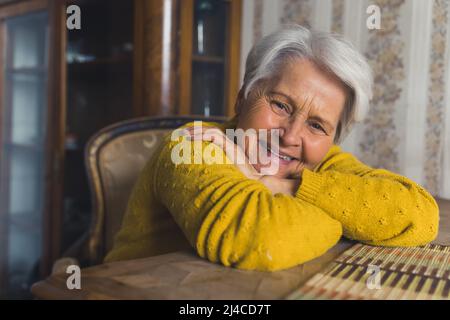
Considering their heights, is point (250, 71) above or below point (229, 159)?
above

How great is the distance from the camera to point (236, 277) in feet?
2.14

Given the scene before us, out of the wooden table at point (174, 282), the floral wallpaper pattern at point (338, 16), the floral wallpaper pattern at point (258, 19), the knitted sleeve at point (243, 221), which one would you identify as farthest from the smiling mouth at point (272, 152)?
the floral wallpaper pattern at point (258, 19)

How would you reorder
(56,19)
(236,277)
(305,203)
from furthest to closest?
1. (56,19)
2. (305,203)
3. (236,277)

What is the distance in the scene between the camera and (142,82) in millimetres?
2080

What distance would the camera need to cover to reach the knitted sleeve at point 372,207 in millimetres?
844

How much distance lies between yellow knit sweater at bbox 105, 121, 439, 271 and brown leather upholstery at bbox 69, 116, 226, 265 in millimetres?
467

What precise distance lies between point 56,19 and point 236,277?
204 cm

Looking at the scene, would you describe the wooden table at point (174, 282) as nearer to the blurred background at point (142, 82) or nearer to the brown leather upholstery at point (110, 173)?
the brown leather upholstery at point (110, 173)

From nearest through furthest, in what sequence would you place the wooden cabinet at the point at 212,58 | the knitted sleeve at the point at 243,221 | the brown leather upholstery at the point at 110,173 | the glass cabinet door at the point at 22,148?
the knitted sleeve at the point at 243,221, the brown leather upholstery at the point at 110,173, the wooden cabinet at the point at 212,58, the glass cabinet door at the point at 22,148

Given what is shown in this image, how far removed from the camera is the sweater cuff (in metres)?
0.84

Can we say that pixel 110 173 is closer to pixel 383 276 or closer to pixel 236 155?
pixel 236 155

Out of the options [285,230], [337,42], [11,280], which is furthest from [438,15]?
[11,280]

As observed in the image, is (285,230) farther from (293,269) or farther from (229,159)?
(229,159)

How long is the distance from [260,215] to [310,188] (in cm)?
16
